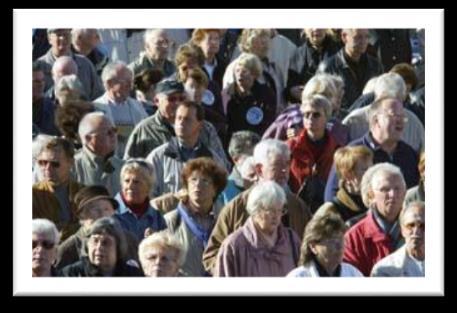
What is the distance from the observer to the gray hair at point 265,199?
12352mm

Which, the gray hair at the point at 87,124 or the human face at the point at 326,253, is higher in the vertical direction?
the gray hair at the point at 87,124

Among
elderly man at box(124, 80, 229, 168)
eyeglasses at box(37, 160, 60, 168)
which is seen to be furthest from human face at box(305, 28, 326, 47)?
eyeglasses at box(37, 160, 60, 168)

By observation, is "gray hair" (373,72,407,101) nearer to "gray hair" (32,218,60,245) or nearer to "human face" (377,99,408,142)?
"human face" (377,99,408,142)

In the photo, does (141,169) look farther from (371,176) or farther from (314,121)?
(371,176)

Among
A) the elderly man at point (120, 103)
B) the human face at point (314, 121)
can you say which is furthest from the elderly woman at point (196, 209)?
the human face at point (314, 121)

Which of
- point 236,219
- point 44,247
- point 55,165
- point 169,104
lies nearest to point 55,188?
point 55,165

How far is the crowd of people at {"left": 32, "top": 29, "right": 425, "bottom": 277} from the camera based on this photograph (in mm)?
12359

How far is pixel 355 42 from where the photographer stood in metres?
12.5

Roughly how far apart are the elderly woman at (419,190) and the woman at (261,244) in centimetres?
76

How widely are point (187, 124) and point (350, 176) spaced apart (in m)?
1.10

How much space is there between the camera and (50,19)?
12.4 meters

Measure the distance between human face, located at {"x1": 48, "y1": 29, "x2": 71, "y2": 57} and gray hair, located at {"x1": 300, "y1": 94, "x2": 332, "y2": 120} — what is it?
1.56 metres

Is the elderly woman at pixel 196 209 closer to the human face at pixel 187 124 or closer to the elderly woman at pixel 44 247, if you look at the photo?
the human face at pixel 187 124

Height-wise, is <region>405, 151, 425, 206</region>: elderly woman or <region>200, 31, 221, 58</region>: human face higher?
<region>200, 31, 221, 58</region>: human face
